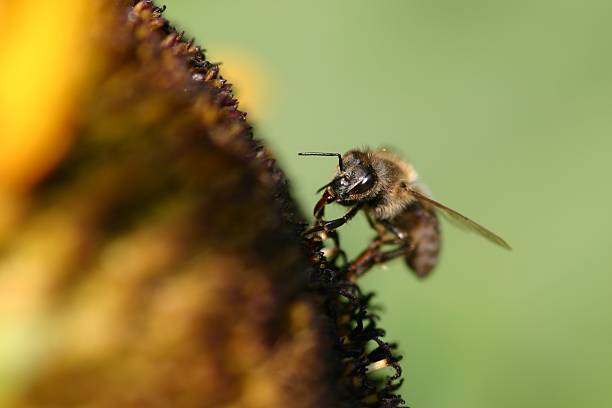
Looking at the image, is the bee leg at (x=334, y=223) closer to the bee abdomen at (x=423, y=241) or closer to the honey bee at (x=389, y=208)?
the honey bee at (x=389, y=208)

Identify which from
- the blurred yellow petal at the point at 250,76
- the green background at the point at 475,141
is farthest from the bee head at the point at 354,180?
the blurred yellow petal at the point at 250,76

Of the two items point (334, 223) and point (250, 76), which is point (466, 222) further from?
point (250, 76)

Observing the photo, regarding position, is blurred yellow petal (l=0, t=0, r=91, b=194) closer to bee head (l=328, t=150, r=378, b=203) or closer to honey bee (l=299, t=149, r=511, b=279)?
honey bee (l=299, t=149, r=511, b=279)

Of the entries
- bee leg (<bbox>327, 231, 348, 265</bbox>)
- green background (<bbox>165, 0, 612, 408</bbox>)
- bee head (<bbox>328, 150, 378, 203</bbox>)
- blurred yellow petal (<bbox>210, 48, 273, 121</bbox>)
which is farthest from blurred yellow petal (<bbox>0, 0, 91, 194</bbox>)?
blurred yellow petal (<bbox>210, 48, 273, 121</bbox>)

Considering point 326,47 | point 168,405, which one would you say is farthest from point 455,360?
point 168,405

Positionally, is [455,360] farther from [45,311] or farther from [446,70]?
[45,311]

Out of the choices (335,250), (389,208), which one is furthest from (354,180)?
(335,250)
